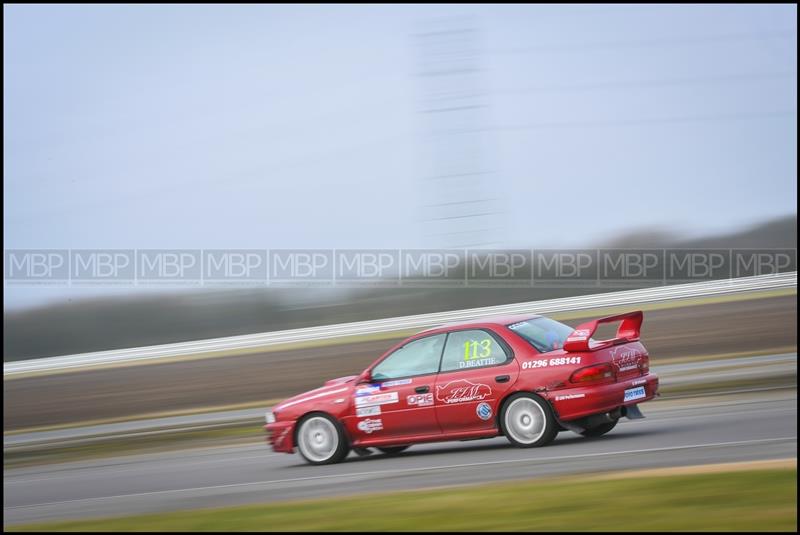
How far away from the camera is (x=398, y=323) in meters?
22.0

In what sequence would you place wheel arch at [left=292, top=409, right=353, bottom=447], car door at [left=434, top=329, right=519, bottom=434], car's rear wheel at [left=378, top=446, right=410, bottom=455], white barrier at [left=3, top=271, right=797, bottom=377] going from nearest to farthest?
car door at [left=434, top=329, right=519, bottom=434] < wheel arch at [left=292, top=409, right=353, bottom=447] < car's rear wheel at [left=378, top=446, right=410, bottom=455] < white barrier at [left=3, top=271, right=797, bottom=377]

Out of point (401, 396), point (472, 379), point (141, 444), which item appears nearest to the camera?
point (472, 379)

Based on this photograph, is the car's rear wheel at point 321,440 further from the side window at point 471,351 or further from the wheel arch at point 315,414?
the side window at point 471,351

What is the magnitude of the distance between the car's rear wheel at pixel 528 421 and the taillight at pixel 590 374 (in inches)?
15.4

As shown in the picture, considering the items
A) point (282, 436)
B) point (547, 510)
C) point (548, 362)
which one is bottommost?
point (547, 510)

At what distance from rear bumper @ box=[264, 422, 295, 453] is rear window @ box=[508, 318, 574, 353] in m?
2.68

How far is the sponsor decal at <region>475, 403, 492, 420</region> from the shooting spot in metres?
9.70

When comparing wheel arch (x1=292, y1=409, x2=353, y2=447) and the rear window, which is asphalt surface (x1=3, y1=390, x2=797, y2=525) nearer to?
wheel arch (x1=292, y1=409, x2=353, y2=447)

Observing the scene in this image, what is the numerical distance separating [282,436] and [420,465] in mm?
1817

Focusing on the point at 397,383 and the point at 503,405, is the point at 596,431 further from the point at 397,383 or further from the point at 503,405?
the point at 397,383
